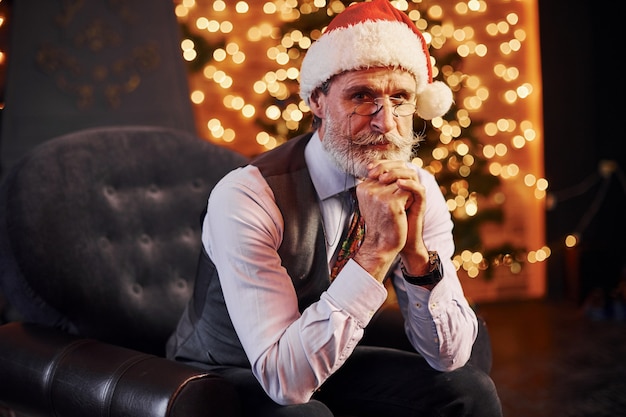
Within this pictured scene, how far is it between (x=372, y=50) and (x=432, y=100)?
0.78 feet

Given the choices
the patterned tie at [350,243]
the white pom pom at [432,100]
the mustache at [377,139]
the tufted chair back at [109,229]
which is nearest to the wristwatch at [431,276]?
the patterned tie at [350,243]

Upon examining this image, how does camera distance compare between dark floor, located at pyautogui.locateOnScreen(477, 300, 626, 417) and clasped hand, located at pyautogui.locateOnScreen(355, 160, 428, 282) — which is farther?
dark floor, located at pyautogui.locateOnScreen(477, 300, 626, 417)

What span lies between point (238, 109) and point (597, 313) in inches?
90.6

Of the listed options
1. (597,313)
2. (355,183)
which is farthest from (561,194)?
(355,183)

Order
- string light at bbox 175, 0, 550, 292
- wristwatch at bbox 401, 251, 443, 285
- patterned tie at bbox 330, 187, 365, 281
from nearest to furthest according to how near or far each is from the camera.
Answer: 1. wristwatch at bbox 401, 251, 443, 285
2. patterned tie at bbox 330, 187, 365, 281
3. string light at bbox 175, 0, 550, 292

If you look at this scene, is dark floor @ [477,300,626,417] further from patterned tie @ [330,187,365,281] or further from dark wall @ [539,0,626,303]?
patterned tie @ [330,187,365,281]

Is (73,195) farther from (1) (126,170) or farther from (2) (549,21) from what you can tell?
(2) (549,21)

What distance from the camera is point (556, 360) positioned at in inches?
134

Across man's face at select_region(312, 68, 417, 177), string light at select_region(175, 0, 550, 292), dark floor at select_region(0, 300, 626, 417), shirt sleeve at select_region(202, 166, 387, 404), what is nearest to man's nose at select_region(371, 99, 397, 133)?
man's face at select_region(312, 68, 417, 177)

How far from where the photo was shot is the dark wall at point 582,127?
4.46m

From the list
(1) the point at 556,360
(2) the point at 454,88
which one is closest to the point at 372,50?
(2) the point at 454,88

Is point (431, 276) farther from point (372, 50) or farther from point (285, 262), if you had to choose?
point (372, 50)

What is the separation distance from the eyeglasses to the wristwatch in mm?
308

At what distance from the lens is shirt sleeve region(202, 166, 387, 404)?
1.35 m
